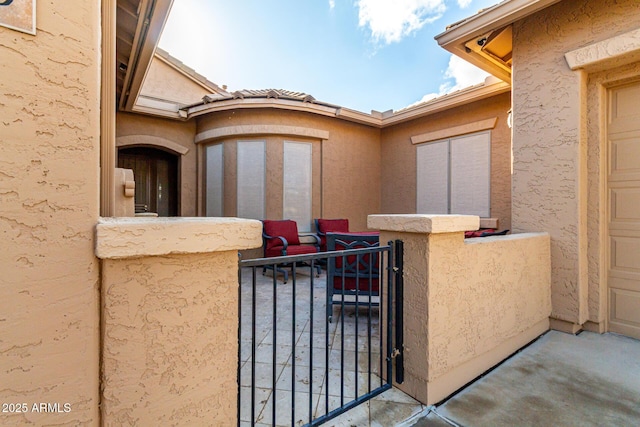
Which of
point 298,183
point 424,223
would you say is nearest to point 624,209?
point 424,223

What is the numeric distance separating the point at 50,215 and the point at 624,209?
4041mm

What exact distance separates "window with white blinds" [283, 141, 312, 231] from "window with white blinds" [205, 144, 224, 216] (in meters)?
1.34

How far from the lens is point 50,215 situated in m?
0.81

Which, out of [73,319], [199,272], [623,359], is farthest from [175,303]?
[623,359]

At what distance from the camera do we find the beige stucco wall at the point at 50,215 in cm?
76

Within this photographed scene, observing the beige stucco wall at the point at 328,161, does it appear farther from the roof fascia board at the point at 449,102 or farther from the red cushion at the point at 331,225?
the roof fascia board at the point at 449,102

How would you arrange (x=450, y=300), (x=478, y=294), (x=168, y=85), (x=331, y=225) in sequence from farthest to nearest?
(x=168, y=85)
(x=331, y=225)
(x=478, y=294)
(x=450, y=300)

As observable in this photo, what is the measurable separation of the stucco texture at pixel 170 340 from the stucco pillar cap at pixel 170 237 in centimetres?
5

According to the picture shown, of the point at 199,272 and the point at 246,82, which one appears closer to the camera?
the point at 199,272

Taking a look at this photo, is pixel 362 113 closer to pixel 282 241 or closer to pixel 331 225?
pixel 331 225

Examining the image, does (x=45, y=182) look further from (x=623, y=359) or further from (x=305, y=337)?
(x=623, y=359)

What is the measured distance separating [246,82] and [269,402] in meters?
7.52

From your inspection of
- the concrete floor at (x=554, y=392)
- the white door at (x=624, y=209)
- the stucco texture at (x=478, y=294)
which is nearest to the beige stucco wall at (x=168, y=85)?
the stucco texture at (x=478, y=294)

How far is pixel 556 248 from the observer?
2809mm
